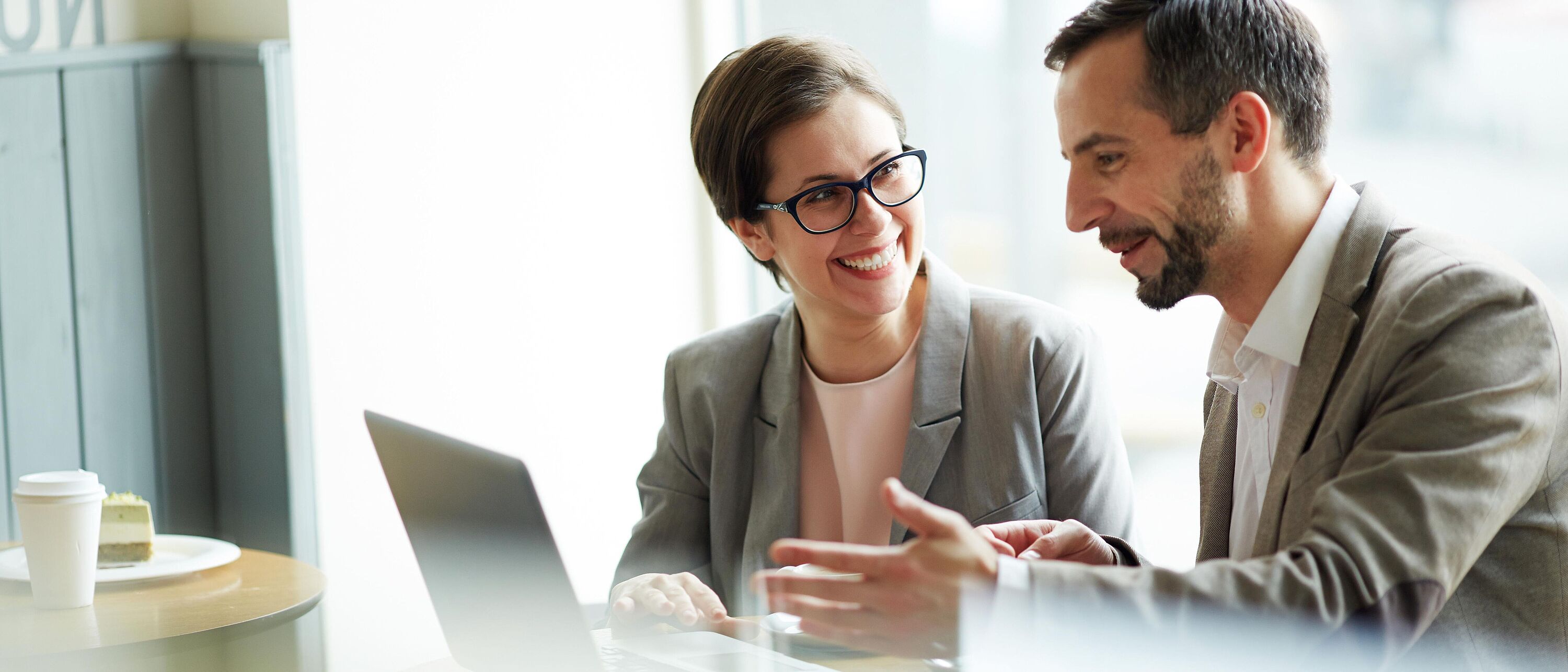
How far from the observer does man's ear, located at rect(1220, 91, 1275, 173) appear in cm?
122

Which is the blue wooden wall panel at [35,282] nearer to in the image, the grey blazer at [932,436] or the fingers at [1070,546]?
the grey blazer at [932,436]

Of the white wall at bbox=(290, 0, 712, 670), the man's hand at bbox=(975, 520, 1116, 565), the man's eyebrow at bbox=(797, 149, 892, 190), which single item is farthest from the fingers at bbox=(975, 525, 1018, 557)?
the white wall at bbox=(290, 0, 712, 670)

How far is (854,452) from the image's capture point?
182 centimetres

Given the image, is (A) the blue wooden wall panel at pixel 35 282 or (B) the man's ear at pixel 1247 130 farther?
(A) the blue wooden wall panel at pixel 35 282

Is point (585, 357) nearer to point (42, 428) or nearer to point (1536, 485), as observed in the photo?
point (42, 428)

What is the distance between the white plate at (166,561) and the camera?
1708mm

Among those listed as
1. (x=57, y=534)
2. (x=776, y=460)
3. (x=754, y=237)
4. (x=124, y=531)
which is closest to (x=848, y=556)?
(x=776, y=460)

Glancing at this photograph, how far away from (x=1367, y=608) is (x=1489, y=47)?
1804 millimetres

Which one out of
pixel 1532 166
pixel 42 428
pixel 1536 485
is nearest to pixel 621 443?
pixel 42 428

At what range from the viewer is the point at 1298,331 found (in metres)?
1.24

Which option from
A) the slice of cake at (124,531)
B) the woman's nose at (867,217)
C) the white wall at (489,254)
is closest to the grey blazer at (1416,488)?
the woman's nose at (867,217)

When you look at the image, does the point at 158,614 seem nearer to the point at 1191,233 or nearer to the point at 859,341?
the point at 859,341

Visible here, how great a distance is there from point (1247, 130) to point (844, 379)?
0.79m

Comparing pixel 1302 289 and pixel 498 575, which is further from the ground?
pixel 1302 289
